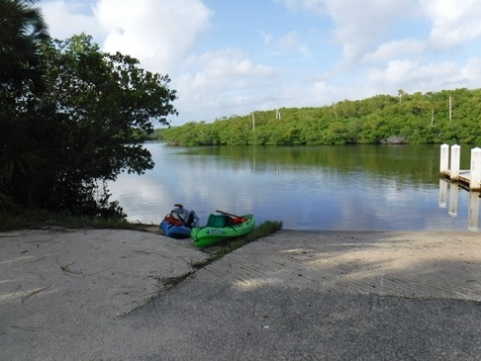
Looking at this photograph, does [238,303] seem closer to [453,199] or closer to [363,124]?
[453,199]

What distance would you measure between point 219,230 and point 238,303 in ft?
13.1

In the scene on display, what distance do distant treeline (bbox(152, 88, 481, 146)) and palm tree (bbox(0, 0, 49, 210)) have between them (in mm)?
47162

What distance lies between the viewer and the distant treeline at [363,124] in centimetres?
6906

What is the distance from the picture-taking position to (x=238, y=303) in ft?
15.2

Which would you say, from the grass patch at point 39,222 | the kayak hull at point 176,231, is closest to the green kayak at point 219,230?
the kayak hull at point 176,231

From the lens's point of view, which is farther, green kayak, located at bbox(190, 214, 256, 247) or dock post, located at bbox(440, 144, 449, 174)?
dock post, located at bbox(440, 144, 449, 174)

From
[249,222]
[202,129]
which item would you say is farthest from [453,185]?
[202,129]

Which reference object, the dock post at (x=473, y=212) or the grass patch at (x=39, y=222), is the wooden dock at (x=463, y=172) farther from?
the grass patch at (x=39, y=222)

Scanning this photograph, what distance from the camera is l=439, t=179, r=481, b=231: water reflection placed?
590 inches

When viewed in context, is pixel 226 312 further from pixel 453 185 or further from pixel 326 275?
pixel 453 185

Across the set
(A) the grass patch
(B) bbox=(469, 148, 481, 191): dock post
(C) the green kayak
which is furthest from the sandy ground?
(B) bbox=(469, 148, 481, 191): dock post

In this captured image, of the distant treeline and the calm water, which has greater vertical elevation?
the distant treeline

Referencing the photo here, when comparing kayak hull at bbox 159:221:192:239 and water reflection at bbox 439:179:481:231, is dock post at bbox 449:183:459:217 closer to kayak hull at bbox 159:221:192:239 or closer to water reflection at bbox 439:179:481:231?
water reflection at bbox 439:179:481:231

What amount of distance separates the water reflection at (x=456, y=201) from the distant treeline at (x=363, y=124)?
40.9 meters
